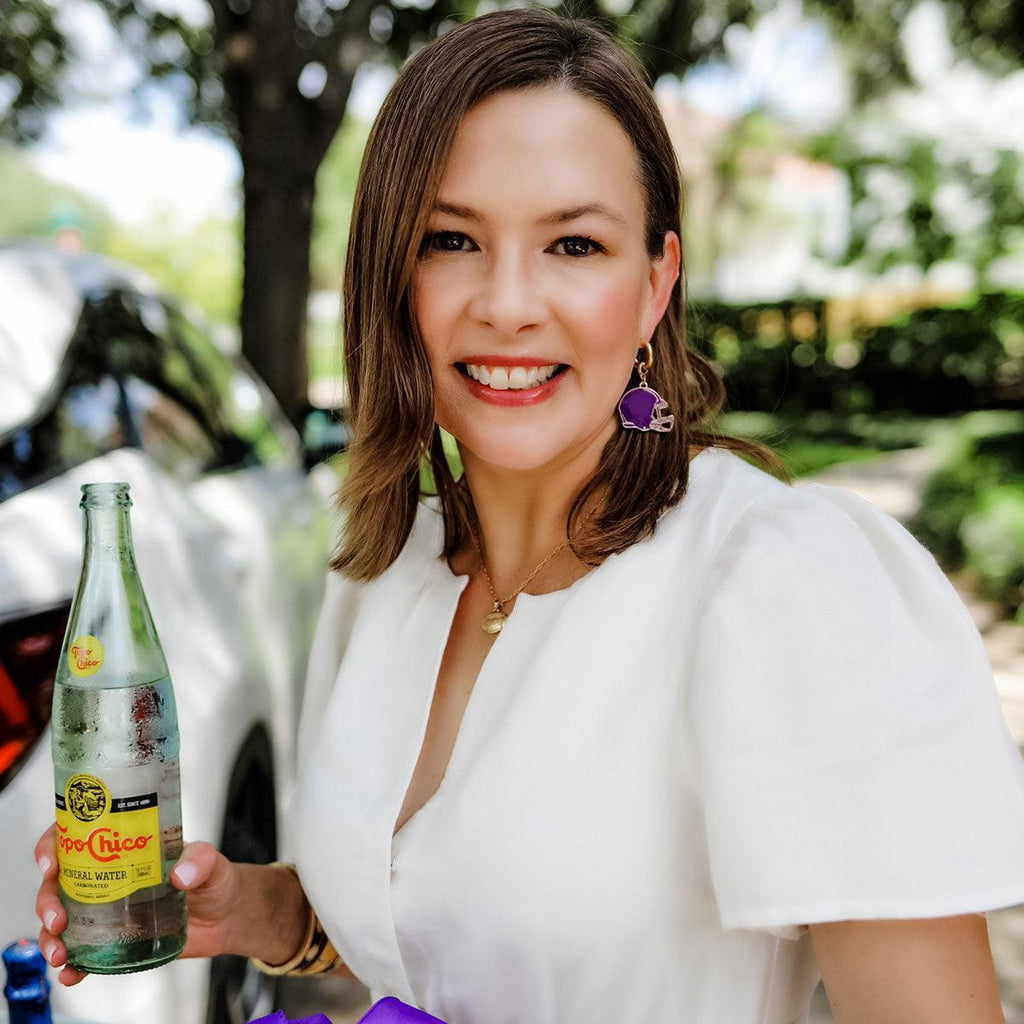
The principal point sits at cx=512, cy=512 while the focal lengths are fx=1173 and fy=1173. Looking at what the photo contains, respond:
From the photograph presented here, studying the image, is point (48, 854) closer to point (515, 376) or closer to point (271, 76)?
point (515, 376)

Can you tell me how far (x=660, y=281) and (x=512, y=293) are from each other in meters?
0.34

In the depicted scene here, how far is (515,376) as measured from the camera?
5.25 ft

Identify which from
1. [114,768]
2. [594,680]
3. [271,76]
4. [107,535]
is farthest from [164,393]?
[271,76]

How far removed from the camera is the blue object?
5.04 ft

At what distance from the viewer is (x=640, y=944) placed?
4.65ft

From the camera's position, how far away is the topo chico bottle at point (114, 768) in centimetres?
143

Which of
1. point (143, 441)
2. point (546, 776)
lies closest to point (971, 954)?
point (546, 776)

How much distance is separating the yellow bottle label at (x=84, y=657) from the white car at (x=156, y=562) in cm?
32

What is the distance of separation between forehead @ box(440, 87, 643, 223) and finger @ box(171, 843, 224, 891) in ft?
A: 3.05

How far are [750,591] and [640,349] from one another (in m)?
0.60

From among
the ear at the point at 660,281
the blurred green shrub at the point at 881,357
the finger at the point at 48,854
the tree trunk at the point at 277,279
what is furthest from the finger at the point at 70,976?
the blurred green shrub at the point at 881,357

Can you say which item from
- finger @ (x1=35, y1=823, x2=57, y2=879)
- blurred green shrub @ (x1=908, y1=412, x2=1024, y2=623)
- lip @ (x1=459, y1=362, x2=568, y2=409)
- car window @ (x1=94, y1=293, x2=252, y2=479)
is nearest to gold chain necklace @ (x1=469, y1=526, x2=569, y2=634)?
lip @ (x1=459, y1=362, x2=568, y2=409)

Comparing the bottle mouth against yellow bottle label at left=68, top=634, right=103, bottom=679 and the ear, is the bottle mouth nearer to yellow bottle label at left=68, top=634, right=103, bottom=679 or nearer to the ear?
yellow bottle label at left=68, top=634, right=103, bottom=679

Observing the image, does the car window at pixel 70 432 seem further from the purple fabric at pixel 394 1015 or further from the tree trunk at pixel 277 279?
the tree trunk at pixel 277 279
